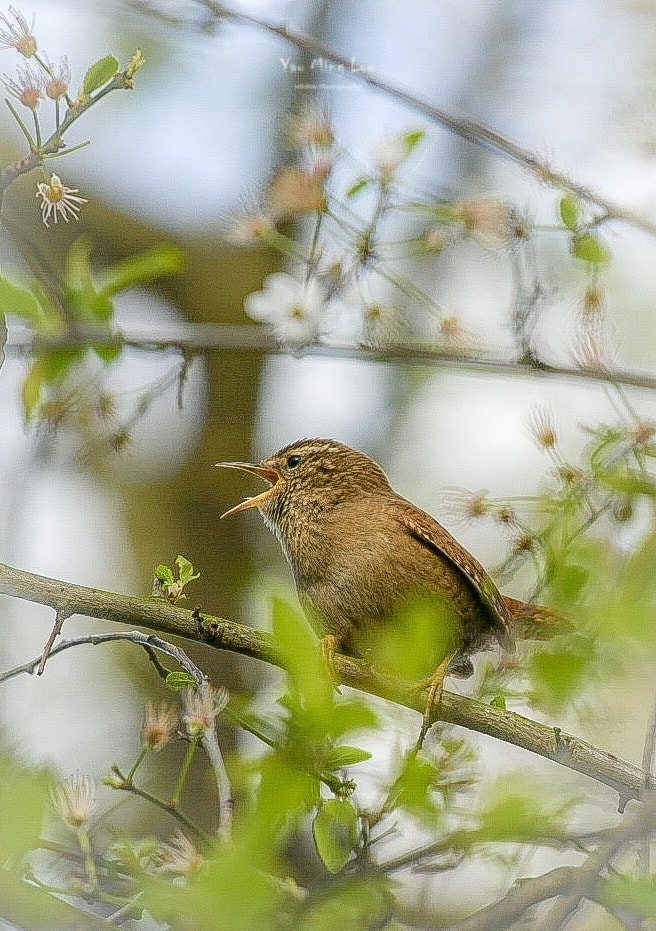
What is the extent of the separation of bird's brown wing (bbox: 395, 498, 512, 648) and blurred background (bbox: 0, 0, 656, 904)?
0.13 meters

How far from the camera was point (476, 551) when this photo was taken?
1027mm

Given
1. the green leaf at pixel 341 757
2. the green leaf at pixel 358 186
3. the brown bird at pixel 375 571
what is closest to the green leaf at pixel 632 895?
the green leaf at pixel 341 757

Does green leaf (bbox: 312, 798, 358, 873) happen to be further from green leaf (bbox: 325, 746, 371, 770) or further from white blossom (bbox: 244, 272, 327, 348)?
white blossom (bbox: 244, 272, 327, 348)

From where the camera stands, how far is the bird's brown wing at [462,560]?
34.1 inches

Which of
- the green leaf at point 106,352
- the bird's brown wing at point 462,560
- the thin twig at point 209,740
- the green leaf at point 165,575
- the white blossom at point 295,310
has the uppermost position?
the white blossom at point 295,310

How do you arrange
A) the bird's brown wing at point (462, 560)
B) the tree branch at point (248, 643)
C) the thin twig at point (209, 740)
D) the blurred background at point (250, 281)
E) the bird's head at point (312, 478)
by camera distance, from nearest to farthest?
the thin twig at point (209, 740), the tree branch at point (248, 643), the bird's brown wing at point (462, 560), the bird's head at point (312, 478), the blurred background at point (250, 281)

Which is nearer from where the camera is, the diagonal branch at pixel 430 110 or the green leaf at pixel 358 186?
the green leaf at pixel 358 186

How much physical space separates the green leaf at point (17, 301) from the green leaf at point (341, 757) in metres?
0.41

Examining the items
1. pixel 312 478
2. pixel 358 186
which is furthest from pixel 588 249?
pixel 312 478

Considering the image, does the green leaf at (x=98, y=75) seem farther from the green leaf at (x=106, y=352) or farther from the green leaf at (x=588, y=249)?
the green leaf at (x=588, y=249)

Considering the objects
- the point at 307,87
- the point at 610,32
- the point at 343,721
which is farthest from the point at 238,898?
the point at 610,32

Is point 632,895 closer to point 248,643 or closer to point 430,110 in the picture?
point 248,643

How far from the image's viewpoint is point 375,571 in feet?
2.98

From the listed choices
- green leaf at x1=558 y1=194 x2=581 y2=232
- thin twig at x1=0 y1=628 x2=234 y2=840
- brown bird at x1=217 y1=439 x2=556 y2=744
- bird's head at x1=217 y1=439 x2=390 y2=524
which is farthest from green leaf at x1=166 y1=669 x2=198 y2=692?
green leaf at x1=558 y1=194 x2=581 y2=232
